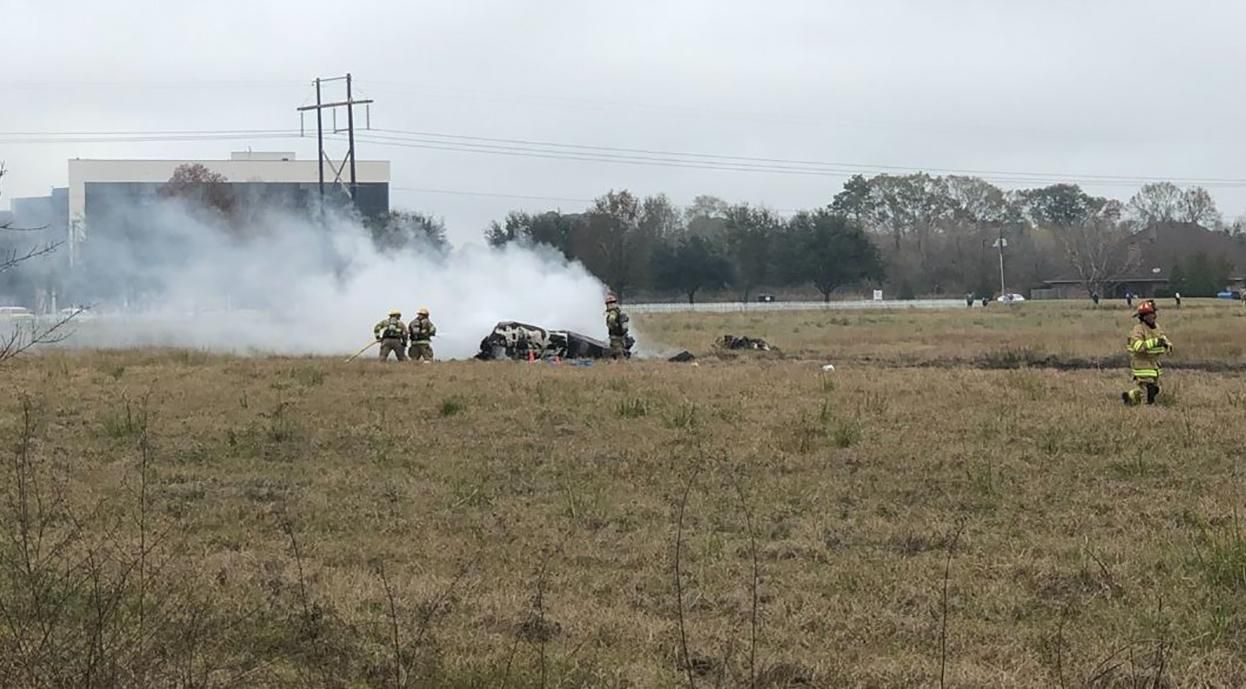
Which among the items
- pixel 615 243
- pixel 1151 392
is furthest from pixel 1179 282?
pixel 1151 392

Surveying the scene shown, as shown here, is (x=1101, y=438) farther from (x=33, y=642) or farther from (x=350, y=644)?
(x=33, y=642)

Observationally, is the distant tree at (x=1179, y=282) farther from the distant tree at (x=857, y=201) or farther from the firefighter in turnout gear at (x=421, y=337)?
the firefighter in turnout gear at (x=421, y=337)

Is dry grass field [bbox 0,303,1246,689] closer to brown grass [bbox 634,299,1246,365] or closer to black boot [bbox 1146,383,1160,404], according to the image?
black boot [bbox 1146,383,1160,404]

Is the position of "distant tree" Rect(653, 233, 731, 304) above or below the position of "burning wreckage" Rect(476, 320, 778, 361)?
above

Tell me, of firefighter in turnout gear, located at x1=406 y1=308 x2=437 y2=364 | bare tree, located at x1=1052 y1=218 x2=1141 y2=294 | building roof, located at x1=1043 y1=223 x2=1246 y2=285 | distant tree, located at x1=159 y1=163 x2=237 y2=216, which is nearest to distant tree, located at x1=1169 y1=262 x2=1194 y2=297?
building roof, located at x1=1043 y1=223 x2=1246 y2=285

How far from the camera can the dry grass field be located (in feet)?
17.6

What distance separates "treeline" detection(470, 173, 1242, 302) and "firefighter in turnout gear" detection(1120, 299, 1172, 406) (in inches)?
1472

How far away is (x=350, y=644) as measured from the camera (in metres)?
5.63

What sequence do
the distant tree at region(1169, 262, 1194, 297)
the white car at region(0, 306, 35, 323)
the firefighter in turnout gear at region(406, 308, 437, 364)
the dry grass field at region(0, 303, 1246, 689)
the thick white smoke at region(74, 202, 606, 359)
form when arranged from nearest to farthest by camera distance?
the dry grass field at region(0, 303, 1246, 689) → the firefighter in turnout gear at region(406, 308, 437, 364) → the white car at region(0, 306, 35, 323) → the thick white smoke at region(74, 202, 606, 359) → the distant tree at region(1169, 262, 1194, 297)

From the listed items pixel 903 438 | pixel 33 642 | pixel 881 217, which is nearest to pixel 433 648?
pixel 33 642

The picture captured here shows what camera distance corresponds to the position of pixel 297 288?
3256cm

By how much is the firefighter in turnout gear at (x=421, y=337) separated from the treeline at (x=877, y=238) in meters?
26.8

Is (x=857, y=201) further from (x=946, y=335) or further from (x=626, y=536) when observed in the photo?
(x=626, y=536)

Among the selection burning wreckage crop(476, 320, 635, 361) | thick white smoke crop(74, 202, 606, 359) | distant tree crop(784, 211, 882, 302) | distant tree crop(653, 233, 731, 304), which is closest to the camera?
burning wreckage crop(476, 320, 635, 361)
